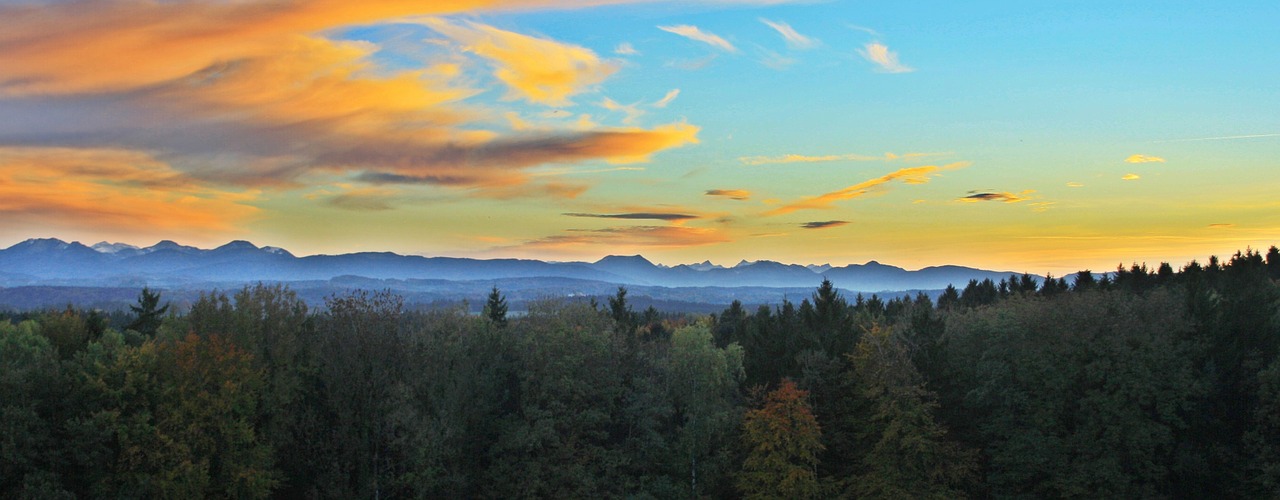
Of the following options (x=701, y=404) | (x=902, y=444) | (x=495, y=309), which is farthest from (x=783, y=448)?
(x=495, y=309)

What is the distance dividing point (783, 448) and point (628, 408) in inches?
384

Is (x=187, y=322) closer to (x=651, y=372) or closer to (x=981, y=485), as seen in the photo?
(x=651, y=372)

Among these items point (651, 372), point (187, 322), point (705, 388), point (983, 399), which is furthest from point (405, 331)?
point (983, 399)

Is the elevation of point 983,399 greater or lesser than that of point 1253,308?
lesser

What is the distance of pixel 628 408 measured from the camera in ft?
164

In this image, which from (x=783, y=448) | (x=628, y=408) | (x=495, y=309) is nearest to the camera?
(x=783, y=448)

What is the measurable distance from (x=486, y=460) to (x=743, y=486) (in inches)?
630

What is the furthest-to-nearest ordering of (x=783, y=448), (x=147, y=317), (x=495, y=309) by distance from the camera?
(x=495, y=309), (x=147, y=317), (x=783, y=448)

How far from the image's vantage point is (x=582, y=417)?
158 ft

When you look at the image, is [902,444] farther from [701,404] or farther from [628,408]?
[628,408]

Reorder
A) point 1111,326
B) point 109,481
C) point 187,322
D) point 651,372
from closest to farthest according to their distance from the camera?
point 109,481 → point 1111,326 → point 187,322 → point 651,372

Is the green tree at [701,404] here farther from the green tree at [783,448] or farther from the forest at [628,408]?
the green tree at [783,448]

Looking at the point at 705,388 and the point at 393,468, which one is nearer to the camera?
the point at 393,468

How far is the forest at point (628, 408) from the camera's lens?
4225 centimetres
